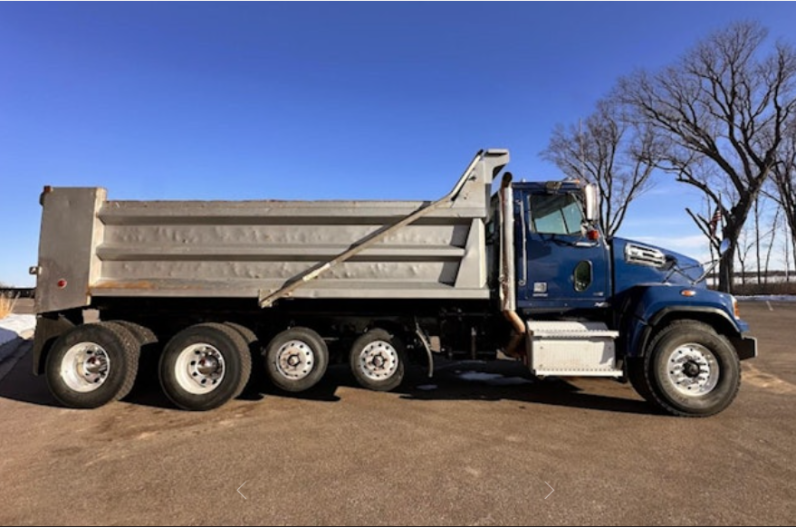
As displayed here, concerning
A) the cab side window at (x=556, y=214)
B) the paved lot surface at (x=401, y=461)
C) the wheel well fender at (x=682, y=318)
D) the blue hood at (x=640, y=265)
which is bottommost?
the paved lot surface at (x=401, y=461)

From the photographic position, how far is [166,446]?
4.70 meters

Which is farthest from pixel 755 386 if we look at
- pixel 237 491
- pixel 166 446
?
pixel 166 446

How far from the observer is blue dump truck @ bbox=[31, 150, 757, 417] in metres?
5.92

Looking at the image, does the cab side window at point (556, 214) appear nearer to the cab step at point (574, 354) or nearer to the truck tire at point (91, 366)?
the cab step at point (574, 354)

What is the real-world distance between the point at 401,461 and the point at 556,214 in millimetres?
3657

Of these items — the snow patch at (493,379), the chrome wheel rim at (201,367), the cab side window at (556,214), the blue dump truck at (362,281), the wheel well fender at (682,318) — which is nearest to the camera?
the wheel well fender at (682,318)

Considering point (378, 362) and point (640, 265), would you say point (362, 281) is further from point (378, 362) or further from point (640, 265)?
point (640, 265)

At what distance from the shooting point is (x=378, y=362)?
6.24 m

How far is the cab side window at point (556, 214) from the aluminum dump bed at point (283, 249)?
669 mm

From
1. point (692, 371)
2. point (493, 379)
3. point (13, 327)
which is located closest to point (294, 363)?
point (493, 379)

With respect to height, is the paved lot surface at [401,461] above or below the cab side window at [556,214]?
below

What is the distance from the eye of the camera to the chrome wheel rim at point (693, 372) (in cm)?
578

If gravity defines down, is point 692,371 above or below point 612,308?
below

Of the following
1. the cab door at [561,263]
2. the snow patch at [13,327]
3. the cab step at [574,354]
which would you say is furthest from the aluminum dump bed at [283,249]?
the snow patch at [13,327]
